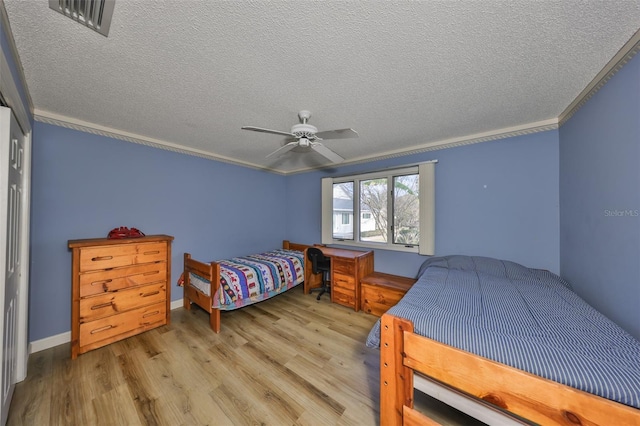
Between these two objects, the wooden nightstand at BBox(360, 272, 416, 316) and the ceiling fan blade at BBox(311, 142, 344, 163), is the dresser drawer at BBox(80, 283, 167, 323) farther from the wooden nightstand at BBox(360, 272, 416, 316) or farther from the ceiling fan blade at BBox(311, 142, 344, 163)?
the wooden nightstand at BBox(360, 272, 416, 316)

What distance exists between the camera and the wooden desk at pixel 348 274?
3.11 metres

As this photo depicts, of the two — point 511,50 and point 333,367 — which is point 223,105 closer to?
→ point 511,50

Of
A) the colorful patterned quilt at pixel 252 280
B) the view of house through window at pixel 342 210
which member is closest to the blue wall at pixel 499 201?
the view of house through window at pixel 342 210

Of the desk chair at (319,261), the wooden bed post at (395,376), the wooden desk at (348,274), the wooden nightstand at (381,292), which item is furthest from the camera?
the desk chair at (319,261)

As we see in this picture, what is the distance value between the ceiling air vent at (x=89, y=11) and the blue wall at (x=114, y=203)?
6.21 feet

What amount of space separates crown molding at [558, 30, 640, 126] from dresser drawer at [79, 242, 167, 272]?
13.8 feet

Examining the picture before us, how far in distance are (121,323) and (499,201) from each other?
14.8 ft

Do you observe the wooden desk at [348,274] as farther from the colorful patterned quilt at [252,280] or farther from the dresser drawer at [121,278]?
the dresser drawer at [121,278]

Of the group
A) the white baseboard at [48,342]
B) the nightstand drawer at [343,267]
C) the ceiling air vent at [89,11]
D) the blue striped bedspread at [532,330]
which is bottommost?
the white baseboard at [48,342]

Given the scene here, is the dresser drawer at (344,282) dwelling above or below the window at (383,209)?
below

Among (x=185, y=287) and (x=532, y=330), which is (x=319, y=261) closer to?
(x=185, y=287)

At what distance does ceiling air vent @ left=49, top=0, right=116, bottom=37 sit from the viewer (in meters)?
1.03

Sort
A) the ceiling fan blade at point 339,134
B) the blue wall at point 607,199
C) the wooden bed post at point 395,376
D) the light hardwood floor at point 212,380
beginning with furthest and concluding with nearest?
the ceiling fan blade at point 339,134
the light hardwood floor at point 212,380
the blue wall at point 607,199
the wooden bed post at point 395,376

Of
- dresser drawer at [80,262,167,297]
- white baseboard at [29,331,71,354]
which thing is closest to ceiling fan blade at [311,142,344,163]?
dresser drawer at [80,262,167,297]
